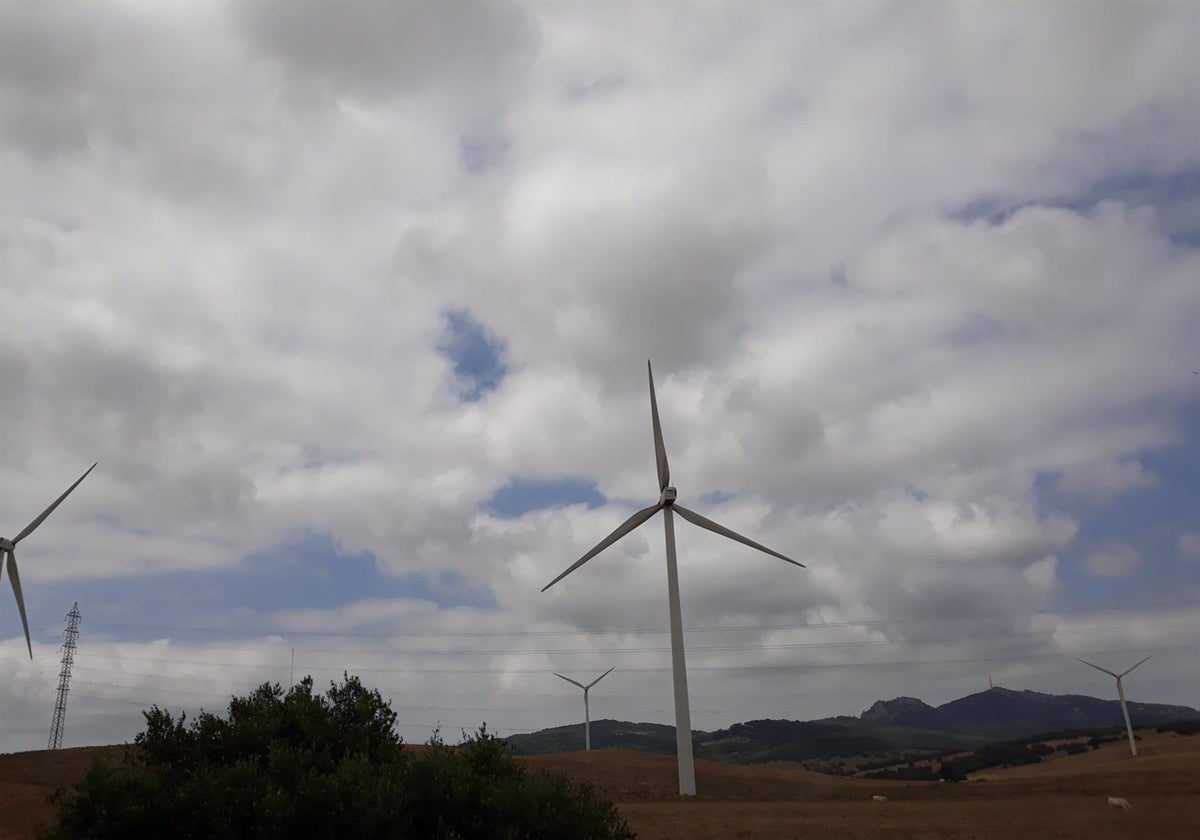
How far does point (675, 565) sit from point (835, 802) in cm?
2233

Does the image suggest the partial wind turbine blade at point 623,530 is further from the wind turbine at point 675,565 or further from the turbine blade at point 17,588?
the turbine blade at point 17,588

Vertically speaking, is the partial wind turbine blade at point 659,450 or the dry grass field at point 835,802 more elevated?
the partial wind turbine blade at point 659,450

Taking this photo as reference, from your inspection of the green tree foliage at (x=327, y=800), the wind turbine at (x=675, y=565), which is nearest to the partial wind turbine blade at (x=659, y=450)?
the wind turbine at (x=675, y=565)

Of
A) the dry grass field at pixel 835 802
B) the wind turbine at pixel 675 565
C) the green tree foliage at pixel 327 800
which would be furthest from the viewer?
the wind turbine at pixel 675 565

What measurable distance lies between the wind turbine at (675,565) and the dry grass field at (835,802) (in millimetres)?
2989

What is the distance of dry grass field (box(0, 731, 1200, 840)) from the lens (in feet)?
180

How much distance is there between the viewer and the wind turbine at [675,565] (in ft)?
254

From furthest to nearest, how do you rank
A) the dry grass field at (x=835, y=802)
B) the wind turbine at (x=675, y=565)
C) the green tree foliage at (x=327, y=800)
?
1. the wind turbine at (x=675, y=565)
2. the dry grass field at (x=835, y=802)
3. the green tree foliage at (x=327, y=800)

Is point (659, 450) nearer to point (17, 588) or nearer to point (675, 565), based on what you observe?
point (675, 565)

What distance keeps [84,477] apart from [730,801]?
66014mm

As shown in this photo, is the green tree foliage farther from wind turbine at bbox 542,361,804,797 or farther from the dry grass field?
wind turbine at bbox 542,361,804,797

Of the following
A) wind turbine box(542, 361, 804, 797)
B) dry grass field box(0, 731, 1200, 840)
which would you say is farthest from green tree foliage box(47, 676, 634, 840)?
wind turbine box(542, 361, 804, 797)

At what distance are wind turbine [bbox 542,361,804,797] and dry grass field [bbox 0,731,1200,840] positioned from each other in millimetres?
2989

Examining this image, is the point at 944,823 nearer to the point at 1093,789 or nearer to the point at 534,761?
the point at 1093,789
